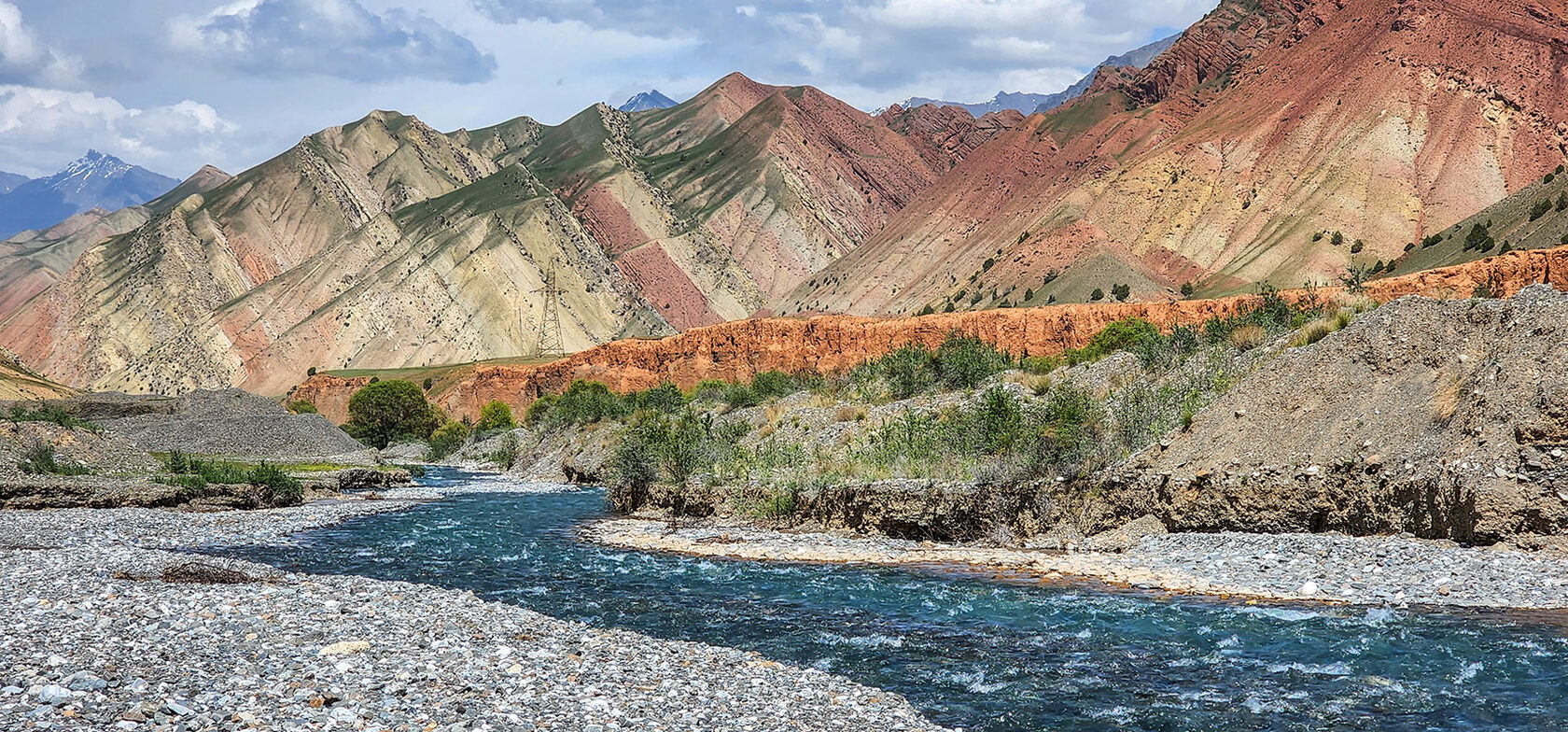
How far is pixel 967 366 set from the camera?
37.8 meters

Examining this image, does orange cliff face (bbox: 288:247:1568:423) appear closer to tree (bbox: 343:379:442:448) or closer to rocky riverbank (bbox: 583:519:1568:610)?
tree (bbox: 343:379:442:448)

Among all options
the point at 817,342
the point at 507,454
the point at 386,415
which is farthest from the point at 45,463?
the point at 817,342

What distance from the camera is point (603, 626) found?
1473 cm

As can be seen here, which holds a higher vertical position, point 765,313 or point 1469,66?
point 1469,66

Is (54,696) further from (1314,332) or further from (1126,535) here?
(1314,332)

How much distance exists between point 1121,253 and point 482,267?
84854 mm

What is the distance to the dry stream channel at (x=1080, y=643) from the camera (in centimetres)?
1039

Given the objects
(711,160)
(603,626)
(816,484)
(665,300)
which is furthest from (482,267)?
(603,626)

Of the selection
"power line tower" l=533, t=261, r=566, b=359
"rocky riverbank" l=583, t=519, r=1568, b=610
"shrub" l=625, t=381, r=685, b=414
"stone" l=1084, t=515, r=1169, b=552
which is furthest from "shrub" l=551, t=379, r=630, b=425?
"power line tower" l=533, t=261, r=566, b=359

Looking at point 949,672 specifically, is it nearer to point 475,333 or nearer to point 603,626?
point 603,626

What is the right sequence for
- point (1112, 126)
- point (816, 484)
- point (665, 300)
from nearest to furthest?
point (816, 484) < point (1112, 126) < point (665, 300)

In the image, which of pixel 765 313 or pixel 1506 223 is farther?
pixel 765 313

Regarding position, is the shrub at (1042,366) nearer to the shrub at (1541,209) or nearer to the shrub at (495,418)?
the shrub at (1541,209)

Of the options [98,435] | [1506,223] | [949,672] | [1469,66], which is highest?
[1469,66]
